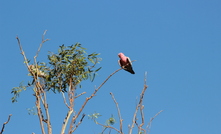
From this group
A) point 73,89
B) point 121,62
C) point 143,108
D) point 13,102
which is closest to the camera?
point 143,108

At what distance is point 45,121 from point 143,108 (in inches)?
48.1

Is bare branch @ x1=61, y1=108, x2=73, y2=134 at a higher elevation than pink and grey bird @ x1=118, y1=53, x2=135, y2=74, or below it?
below

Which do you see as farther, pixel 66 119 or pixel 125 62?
pixel 125 62

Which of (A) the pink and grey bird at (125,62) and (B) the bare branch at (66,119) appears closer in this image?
(B) the bare branch at (66,119)

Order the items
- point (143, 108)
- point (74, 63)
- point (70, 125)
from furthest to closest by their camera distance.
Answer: point (74, 63) → point (70, 125) → point (143, 108)

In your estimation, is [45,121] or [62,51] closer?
[45,121]

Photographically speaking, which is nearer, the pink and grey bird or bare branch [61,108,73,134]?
bare branch [61,108,73,134]

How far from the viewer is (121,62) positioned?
19.9 ft

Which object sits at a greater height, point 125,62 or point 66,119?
point 125,62

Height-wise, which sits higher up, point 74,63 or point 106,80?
point 74,63

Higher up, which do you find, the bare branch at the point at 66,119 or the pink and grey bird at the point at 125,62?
the pink and grey bird at the point at 125,62

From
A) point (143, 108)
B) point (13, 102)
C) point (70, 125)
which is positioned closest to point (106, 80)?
point (70, 125)

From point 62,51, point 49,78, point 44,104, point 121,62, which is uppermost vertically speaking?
point 121,62

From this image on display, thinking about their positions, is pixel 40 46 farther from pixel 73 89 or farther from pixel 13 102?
pixel 13 102
